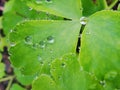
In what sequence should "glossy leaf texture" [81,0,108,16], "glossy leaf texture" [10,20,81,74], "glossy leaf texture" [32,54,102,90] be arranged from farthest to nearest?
1. "glossy leaf texture" [81,0,108,16]
2. "glossy leaf texture" [10,20,81,74]
3. "glossy leaf texture" [32,54,102,90]

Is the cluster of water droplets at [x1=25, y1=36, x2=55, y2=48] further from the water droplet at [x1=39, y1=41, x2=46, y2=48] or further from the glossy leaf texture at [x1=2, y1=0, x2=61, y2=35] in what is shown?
the glossy leaf texture at [x1=2, y1=0, x2=61, y2=35]

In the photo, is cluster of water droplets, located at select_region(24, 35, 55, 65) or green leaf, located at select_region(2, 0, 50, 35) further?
green leaf, located at select_region(2, 0, 50, 35)

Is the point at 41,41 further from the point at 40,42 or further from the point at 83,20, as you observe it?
the point at 83,20

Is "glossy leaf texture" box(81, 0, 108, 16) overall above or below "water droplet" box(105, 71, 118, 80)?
above

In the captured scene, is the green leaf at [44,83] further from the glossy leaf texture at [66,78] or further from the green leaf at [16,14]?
the green leaf at [16,14]

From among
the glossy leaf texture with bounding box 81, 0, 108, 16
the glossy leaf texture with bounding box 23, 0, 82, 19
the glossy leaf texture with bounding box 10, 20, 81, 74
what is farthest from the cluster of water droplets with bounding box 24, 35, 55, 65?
the glossy leaf texture with bounding box 81, 0, 108, 16

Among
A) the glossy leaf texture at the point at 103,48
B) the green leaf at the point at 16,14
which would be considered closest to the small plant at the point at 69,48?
the glossy leaf texture at the point at 103,48

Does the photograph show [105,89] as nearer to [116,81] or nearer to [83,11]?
[116,81]

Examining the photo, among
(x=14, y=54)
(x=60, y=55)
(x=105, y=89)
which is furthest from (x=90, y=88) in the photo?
(x=14, y=54)

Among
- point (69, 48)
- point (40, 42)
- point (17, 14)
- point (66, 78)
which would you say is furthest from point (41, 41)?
point (17, 14)
